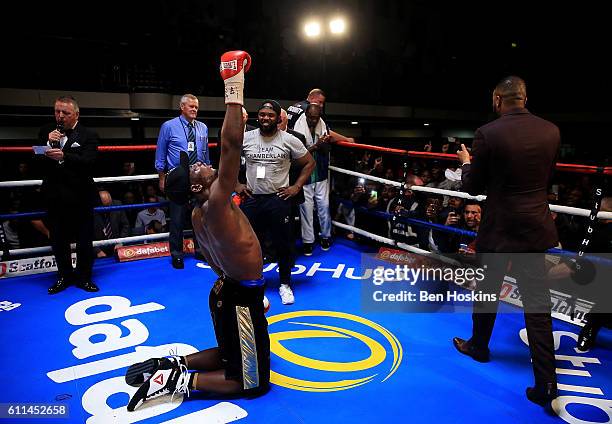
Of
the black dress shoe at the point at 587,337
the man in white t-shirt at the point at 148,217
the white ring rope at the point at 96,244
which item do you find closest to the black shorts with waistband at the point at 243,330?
the black dress shoe at the point at 587,337

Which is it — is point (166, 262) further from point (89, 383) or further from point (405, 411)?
point (405, 411)

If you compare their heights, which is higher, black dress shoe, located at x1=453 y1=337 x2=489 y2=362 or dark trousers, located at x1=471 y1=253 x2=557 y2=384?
dark trousers, located at x1=471 y1=253 x2=557 y2=384

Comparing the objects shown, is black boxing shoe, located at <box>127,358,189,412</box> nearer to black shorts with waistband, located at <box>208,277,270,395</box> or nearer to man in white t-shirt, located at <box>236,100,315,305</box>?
black shorts with waistband, located at <box>208,277,270,395</box>

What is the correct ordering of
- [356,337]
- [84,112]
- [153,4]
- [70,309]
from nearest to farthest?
[356,337], [70,309], [84,112], [153,4]

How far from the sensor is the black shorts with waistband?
7.19 ft

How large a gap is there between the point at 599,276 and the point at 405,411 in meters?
1.78

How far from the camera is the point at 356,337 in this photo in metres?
2.93

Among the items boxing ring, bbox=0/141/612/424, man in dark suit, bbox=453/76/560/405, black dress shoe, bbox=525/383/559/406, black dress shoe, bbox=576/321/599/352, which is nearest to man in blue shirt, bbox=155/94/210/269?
boxing ring, bbox=0/141/612/424

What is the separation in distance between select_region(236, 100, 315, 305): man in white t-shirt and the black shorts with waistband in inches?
49.9

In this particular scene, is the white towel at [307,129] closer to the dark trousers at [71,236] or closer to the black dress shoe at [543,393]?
the dark trousers at [71,236]

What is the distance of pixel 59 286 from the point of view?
368 cm

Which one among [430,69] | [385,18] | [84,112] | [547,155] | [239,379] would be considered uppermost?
[385,18]

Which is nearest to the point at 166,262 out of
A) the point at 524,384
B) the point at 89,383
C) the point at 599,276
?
the point at 89,383

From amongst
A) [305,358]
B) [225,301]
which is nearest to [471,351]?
[305,358]
